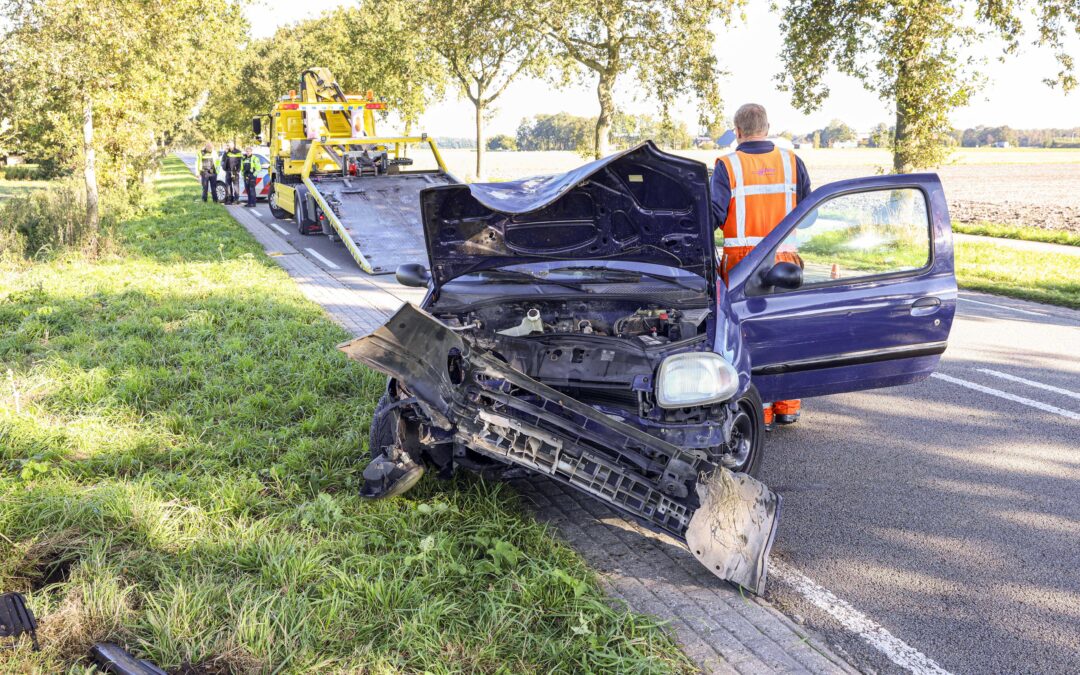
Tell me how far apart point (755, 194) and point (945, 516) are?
217cm

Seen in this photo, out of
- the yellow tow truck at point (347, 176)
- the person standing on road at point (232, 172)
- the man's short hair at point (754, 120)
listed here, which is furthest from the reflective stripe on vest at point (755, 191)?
the person standing on road at point (232, 172)

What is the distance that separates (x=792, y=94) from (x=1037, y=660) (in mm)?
14057

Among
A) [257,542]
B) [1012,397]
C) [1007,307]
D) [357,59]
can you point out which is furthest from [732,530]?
[357,59]

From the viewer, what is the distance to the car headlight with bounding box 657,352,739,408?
374cm

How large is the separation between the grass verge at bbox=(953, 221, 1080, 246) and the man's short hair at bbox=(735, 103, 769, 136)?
15581 millimetres

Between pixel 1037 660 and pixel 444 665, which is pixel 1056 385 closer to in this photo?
pixel 1037 660

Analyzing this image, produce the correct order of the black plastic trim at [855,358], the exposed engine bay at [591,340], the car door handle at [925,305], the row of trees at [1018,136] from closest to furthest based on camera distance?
the exposed engine bay at [591,340]
the black plastic trim at [855,358]
the car door handle at [925,305]
the row of trees at [1018,136]

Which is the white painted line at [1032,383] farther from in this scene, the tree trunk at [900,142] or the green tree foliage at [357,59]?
the green tree foliage at [357,59]

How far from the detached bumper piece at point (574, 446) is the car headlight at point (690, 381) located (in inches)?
9.0

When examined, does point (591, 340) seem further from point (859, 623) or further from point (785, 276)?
point (859, 623)

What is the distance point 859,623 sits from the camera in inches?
132

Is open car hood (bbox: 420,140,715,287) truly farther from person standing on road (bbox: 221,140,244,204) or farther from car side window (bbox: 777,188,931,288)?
person standing on road (bbox: 221,140,244,204)

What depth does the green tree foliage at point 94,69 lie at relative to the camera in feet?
38.0

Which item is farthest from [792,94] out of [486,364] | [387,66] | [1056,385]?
[387,66]
